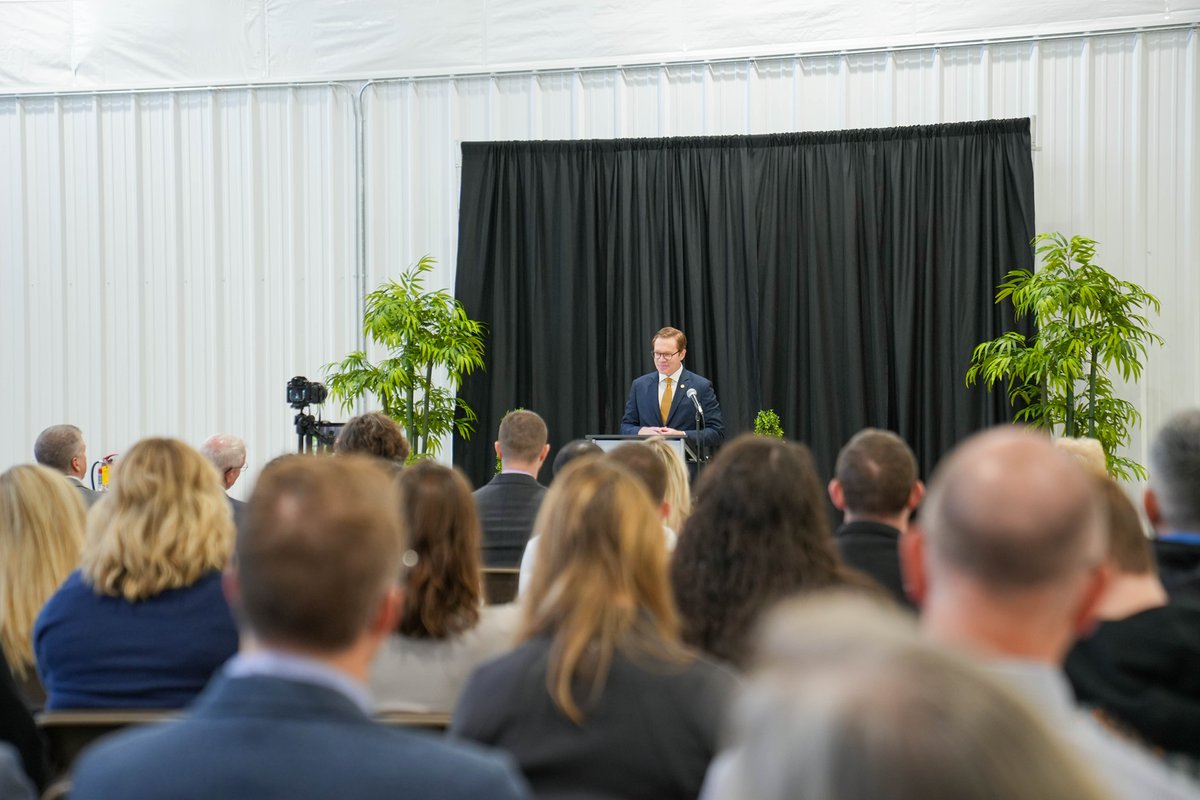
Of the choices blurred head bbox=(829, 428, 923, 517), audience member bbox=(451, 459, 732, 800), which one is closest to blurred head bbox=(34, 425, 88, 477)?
blurred head bbox=(829, 428, 923, 517)

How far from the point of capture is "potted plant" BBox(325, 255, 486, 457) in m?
8.63

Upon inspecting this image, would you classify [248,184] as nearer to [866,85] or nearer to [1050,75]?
[866,85]

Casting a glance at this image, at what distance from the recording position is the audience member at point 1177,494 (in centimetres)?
250

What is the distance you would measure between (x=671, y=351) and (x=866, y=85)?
2.69 meters

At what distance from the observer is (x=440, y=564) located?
264 centimetres

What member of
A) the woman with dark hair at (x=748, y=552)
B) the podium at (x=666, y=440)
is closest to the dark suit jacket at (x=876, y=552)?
the woman with dark hair at (x=748, y=552)

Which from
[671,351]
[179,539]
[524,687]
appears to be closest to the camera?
[524,687]

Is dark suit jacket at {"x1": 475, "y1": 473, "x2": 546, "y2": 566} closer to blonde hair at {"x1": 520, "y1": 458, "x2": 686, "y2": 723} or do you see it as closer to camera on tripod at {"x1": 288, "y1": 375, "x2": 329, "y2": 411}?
blonde hair at {"x1": 520, "y1": 458, "x2": 686, "y2": 723}

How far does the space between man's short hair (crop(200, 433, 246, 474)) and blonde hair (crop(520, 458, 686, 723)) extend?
376 centimetres

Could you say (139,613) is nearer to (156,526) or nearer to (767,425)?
(156,526)

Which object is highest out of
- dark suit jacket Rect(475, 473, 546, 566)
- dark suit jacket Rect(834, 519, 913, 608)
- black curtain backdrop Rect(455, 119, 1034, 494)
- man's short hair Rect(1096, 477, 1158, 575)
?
black curtain backdrop Rect(455, 119, 1034, 494)

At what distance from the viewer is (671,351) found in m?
7.94

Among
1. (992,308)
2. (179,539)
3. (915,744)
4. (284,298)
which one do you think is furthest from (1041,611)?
(284,298)

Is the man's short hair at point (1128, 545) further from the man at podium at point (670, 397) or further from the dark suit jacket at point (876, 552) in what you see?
the man at podium at point (670, 397)
